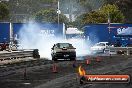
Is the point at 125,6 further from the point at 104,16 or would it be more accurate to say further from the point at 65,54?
the point at 65,54

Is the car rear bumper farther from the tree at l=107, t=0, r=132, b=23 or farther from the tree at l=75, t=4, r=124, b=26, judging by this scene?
the tree at l=107, t=0, r=132, b=23

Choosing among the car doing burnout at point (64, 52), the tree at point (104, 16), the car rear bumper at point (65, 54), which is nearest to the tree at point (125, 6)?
the tree at point (104, 16)

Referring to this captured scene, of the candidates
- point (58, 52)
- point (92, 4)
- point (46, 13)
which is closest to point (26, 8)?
point (92, 4)

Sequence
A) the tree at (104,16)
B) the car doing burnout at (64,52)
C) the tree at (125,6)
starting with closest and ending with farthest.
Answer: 1. the car doing burnout at (64,52)
2. the tree at (104,16)
3. the tree at (125,6)

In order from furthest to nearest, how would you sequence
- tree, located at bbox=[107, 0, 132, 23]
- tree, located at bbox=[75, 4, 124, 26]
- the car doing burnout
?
tree, located at bbox=[107, 0, 132, 23] → tree, located at bbox=[75, 4, 124, 26] → the car doing burnout

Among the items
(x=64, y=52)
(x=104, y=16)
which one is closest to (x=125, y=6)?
(x=104, y=16)

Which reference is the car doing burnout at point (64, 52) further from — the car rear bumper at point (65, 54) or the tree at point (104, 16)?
the tree at point (104, 16)

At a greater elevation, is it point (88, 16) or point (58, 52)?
point (88, 16)

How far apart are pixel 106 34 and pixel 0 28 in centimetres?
1404

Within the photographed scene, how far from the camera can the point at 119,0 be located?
399ft

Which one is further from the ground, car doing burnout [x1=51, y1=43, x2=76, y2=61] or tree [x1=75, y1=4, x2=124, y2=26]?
tree [x1=75, y1=4, x2=124, y2=26]

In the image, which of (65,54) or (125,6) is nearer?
(65,54)

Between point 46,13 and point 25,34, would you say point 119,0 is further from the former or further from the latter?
point 25,34

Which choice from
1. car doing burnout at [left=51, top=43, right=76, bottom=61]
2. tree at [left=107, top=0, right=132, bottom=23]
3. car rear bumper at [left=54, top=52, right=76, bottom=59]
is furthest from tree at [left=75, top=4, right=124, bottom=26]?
car rear bumper at [left=54, top=52, right=76, bottom=59]
